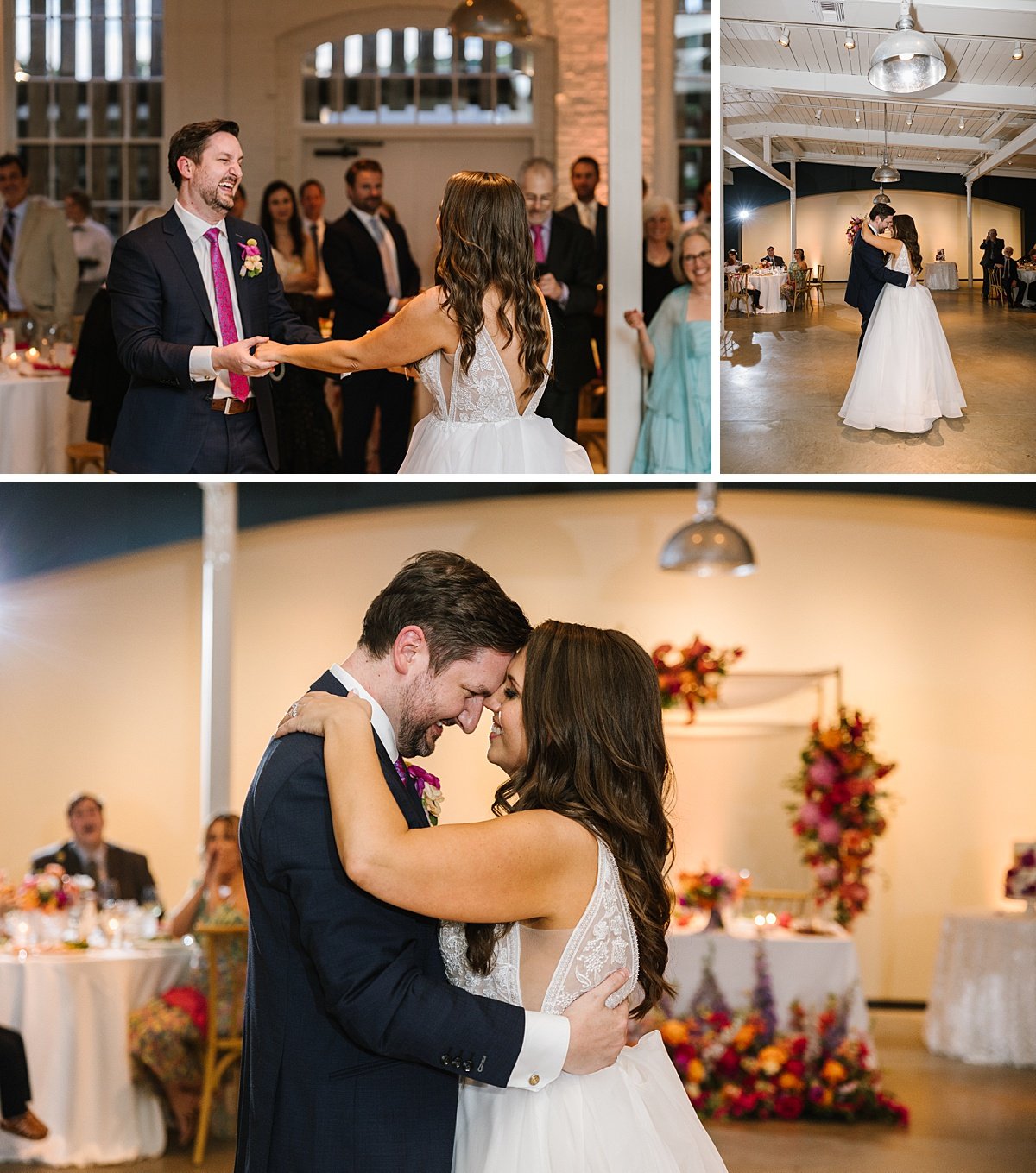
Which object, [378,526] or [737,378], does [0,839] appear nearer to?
[378,526]

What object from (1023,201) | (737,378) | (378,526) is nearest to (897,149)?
(1023,201)

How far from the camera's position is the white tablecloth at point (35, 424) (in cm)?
563

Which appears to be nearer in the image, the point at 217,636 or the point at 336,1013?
the point at 336,1013

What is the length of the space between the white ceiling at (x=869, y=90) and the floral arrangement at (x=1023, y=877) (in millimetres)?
2866

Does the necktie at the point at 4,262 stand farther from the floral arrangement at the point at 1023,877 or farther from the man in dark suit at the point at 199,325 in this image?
the floral arrangement at the point at 1023,877

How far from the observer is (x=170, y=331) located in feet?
13.6

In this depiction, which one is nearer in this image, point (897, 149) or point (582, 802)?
point (582, 802)

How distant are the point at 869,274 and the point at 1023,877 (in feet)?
9.13

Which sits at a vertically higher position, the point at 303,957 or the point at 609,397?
the point at 609,397

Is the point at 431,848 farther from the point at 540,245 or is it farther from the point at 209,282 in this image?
the point at 540,245

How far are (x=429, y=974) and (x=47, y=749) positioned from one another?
11.9 feet

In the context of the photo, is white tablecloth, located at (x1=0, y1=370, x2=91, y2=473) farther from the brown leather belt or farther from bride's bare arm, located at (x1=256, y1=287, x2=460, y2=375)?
bride's bare arm, located at (x1=256, y1=287, x2=460, y2=375)

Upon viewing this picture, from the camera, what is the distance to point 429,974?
2.59 metres

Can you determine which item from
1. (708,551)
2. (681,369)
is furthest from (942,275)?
(708,551)
